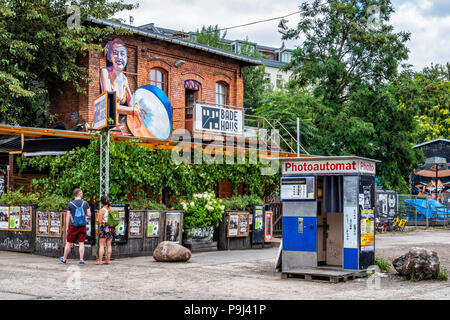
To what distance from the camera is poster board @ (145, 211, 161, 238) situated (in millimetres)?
16141

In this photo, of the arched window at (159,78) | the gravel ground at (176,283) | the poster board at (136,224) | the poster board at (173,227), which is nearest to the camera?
the gravel ground at (176,283)

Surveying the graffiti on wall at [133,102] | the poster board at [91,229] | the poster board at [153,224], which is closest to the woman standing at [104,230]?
the poster board at [91,229]

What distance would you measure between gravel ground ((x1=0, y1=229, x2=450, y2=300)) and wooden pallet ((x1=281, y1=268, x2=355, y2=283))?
14 cm

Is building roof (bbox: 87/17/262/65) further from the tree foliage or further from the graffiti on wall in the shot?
the tree foliage

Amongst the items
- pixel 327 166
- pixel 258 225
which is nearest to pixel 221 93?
pixel 258 225

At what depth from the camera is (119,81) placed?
23.3 m

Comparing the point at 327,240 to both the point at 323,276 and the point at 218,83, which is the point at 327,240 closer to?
the point at 323,276

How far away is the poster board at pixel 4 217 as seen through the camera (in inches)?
677

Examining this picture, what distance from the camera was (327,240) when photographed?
43.0 ft

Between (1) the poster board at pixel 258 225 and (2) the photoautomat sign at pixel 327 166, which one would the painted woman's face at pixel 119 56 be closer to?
(1) the poster board at pixel 258 225

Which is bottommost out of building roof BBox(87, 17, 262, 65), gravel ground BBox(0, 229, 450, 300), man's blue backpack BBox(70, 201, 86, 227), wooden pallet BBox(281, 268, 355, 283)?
gravel ground BBox(0, 229, 450, 300)

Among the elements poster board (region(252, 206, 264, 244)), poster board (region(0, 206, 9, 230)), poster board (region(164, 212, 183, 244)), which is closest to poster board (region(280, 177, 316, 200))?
poster board (region(164, 212, 183, 244))

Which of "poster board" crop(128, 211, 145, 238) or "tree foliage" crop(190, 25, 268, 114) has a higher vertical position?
"tree foliage" crop(190, 25, 268, 114)

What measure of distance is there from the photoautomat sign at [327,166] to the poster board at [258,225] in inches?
263
